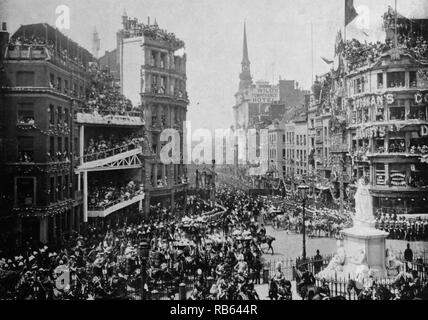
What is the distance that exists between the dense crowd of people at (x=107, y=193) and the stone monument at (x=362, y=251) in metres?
11.0

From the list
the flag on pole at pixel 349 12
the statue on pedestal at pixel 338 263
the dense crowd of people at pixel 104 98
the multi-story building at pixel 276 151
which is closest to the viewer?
the statue on pedestal at pixel 338 263

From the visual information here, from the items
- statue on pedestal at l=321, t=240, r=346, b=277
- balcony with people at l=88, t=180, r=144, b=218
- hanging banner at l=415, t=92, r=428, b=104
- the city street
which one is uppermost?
hanging banner at l=415, t=92, r=428, b=104

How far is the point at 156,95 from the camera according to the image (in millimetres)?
31109

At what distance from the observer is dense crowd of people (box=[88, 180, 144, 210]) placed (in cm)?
2295

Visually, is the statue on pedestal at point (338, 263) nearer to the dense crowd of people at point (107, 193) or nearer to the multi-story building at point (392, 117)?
the multi-story building at point (392, 117)

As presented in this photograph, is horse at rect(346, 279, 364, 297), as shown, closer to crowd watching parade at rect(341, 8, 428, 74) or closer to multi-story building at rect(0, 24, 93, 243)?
multi-story building at rect(0, 24, 93, 243)

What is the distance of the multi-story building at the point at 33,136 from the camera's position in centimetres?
1858

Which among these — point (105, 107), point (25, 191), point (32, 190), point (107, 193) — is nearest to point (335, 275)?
point (32, 190)

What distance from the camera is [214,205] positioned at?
29.9 meters

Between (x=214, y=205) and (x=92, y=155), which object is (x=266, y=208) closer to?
(x=214, y=205)

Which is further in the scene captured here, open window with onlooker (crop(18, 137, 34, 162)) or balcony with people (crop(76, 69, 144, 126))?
balcony with people (crop(76, 69, 144, 126))

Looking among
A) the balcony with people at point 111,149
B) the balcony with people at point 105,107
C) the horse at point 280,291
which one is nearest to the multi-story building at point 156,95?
the balcony with people at point 111,149

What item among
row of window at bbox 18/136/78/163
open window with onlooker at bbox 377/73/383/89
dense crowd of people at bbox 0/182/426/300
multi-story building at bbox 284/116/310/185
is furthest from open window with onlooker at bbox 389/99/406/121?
row of window at bbox 18/136/78/163

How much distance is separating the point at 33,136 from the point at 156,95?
12.7m
